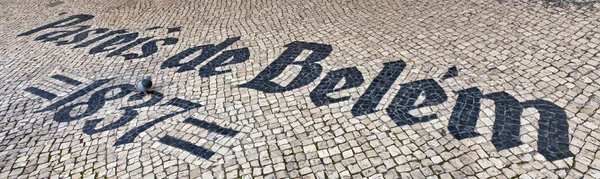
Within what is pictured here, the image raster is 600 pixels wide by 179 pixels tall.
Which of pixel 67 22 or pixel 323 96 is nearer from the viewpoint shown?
pixel 323 96

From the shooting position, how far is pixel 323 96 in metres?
7.73

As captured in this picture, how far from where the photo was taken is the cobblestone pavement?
241 inches

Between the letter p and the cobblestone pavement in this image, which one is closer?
the cobblestone pavement

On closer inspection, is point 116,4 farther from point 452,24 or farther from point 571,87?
point 571,87

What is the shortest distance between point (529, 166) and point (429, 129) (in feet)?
4.74

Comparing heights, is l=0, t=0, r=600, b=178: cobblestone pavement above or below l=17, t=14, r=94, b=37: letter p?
below

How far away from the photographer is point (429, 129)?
6562 millimetres

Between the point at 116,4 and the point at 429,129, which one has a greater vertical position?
the point at 116,4

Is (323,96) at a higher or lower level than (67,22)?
lower

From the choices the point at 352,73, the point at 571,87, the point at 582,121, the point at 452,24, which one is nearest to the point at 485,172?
the point at 582,121

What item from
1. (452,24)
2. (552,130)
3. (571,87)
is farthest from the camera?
(452,24)

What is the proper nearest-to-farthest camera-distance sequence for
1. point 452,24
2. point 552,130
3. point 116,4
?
1. point 552,130
2. point 452,24
3. point 116,4

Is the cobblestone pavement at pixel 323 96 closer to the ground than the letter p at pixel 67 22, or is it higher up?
closer to the ground

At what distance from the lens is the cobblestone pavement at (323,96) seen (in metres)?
6.13
